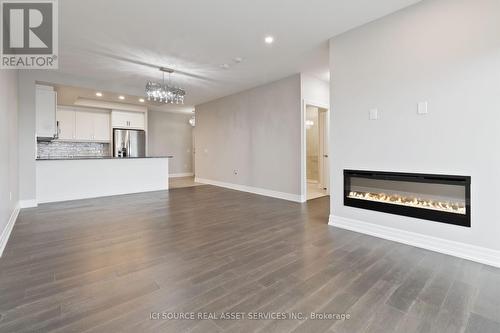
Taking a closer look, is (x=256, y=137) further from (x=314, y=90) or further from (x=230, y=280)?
(x=230, y=280)

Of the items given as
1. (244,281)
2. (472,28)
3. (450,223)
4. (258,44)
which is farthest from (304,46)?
(244,281)

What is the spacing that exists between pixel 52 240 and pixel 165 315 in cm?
230

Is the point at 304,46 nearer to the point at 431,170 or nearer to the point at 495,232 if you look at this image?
the point at 431,170

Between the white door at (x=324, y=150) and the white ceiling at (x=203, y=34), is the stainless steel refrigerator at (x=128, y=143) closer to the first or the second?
the white ceiling at (x=203, y=34)

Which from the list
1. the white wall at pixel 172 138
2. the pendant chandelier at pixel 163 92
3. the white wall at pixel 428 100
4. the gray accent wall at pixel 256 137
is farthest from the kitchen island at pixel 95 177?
the white wall at pixel 428 100

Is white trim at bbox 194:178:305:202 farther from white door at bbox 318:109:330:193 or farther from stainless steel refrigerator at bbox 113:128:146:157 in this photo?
stainless steel refrigerator at bbox 113:128:146:157

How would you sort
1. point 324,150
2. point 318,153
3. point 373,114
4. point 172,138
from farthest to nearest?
point 172,138 < point 318,153 < point 324,150 < point 373,114

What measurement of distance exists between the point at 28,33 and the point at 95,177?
3.32 metres

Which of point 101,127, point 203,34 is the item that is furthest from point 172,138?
point 203,34

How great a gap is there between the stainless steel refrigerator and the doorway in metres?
5.64

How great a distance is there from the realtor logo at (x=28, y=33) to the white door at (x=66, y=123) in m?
3.07

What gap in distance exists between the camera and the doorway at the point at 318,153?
6.25 meters

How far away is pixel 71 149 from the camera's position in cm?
752

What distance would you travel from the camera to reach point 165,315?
1.59 meters
